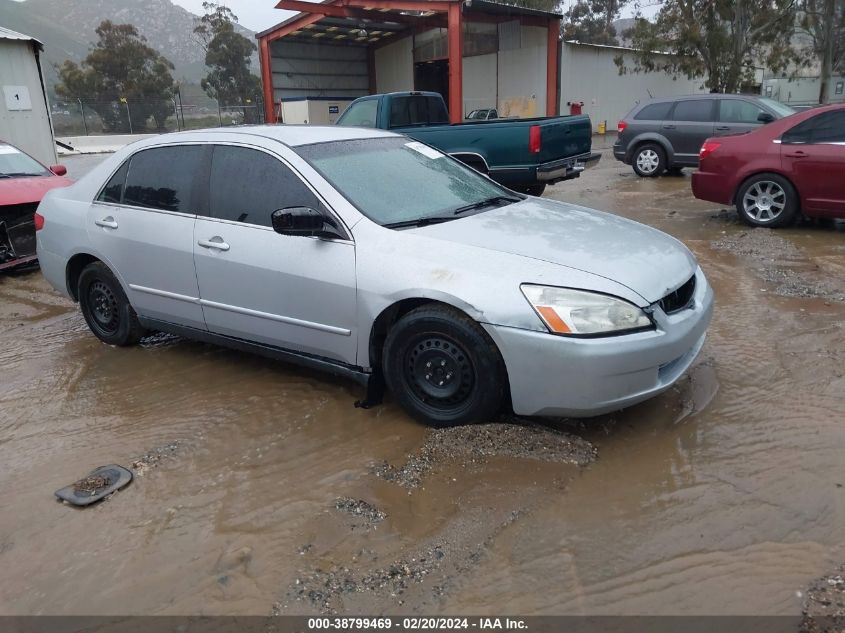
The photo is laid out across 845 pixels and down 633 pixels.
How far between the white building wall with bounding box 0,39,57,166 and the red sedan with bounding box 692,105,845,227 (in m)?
13.4

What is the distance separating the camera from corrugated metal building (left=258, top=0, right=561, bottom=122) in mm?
22281

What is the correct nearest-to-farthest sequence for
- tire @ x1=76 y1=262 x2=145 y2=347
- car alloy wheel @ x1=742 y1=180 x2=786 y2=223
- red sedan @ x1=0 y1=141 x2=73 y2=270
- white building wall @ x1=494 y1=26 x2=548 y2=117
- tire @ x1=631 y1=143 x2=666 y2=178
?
tire @ x1=76 y1=262 x2=145 y2=347, red sedan @ x1=0 y1=141 x2=73 y2=270, car alloy wheel @ x1=742 y1=180 x2=786 y2=223, tire @ x1=631 y1=143 x2=666 y2=178, white building wall @ x1=494 y1=26 x2=548 y2=117

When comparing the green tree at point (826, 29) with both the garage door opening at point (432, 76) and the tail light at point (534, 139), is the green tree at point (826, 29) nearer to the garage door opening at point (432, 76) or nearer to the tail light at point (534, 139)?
the garage door opening at point (432, 76)

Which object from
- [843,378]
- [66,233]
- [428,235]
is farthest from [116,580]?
[843,378]

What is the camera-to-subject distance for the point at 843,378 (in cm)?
→ 425

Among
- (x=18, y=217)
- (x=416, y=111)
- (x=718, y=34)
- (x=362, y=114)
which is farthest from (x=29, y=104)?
(x=718, y=34)

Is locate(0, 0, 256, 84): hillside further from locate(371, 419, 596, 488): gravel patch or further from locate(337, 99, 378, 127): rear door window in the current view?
locate(371, 419, 596, 488): gravel patch

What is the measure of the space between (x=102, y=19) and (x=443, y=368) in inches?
7327

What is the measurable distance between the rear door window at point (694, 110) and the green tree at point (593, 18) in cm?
4850

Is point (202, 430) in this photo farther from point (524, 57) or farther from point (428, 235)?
point (524, 57)

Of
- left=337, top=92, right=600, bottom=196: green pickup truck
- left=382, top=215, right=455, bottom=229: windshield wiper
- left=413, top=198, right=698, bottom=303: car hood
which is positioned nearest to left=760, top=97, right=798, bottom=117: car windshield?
left=337, top=92, right=600, bottom=196: green pickup truck

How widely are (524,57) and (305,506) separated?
24.5 meters

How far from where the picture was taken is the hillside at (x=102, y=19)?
138m
